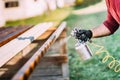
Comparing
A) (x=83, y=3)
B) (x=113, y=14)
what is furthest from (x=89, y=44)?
(x=113, y=14)

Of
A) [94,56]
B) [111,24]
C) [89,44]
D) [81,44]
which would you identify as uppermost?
[111,24]

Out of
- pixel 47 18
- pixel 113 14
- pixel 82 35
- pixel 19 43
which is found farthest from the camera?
pixel 47 18

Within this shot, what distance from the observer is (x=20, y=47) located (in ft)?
7.10

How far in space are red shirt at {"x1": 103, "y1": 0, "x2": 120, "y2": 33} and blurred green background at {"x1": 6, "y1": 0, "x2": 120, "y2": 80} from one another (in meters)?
0.79

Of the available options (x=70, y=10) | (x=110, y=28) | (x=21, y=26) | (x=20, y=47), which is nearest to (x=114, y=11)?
(x=110, y=28)

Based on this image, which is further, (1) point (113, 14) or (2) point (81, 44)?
(2) point (81, 44)

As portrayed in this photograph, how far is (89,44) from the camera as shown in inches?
121

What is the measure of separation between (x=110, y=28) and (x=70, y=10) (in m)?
0.99

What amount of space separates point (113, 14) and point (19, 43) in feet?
2.34

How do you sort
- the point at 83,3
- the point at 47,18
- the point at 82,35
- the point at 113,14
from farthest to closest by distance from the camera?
the point at 47,18 < the point at 83,3 < the point at 82,35 < the point at 113,14

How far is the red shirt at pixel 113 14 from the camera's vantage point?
191 cm

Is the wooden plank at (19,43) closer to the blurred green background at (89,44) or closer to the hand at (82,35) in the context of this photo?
the blurred green background at (89,44)

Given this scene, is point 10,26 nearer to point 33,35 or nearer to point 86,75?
point 33,35

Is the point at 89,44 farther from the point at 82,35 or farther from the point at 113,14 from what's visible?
the point at 113,14
